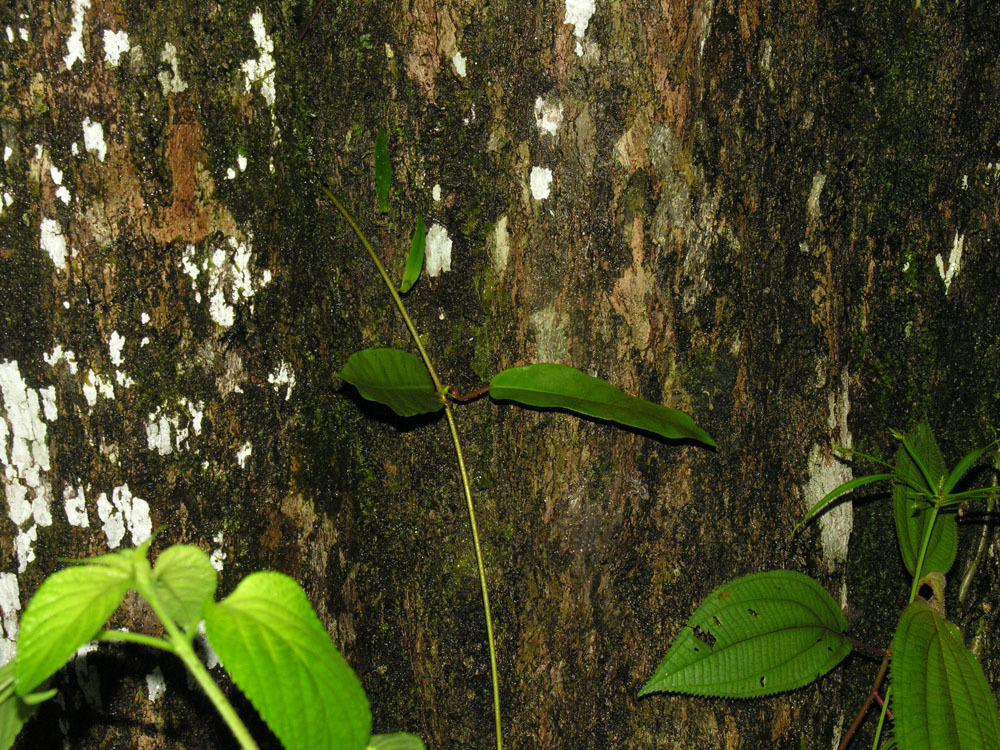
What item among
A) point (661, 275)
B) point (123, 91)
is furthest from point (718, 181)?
point (123, 91)

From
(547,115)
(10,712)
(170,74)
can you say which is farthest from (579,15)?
(10,712)

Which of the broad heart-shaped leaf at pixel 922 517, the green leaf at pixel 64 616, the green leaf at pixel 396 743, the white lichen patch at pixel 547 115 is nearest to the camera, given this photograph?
the green leaf at pixel 64 616

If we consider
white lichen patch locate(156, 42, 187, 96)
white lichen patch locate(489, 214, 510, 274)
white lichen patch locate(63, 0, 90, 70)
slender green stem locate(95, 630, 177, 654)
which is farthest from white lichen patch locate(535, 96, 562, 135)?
slender green stem locate(95, 630, 177, 654)

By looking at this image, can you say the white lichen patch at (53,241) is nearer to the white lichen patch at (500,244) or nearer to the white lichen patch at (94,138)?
the white lichen patch at (94,138)

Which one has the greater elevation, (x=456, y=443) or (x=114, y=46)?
(x=114, y=46)

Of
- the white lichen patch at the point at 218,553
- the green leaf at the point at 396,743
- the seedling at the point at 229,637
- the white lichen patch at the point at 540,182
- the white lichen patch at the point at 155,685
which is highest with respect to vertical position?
the white lichen patch at the point at 540,182

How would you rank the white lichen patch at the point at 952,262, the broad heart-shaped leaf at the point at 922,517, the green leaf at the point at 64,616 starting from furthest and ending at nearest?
the white lichen patch at the point at 952,262, the broad heart-shaped leaf at the point at 922,517, the green leaf at the point at 64,616

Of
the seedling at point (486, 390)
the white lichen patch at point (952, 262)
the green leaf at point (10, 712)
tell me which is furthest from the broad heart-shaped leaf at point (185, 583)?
the white lichen patch at point (952, 262)

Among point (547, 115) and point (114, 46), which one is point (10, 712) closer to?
point (114, 46)
